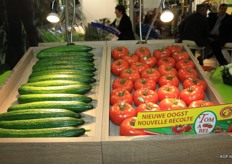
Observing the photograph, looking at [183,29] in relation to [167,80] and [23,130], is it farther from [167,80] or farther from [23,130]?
[23,130]

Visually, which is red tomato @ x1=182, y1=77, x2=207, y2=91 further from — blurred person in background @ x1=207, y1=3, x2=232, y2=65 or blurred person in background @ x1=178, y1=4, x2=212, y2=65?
blurred person in background @ x1=207, y1=3, x2=232, y2=65

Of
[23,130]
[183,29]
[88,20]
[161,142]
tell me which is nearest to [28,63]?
[23,130]

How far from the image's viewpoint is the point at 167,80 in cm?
230

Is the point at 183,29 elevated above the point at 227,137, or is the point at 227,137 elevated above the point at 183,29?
the point at 183,29

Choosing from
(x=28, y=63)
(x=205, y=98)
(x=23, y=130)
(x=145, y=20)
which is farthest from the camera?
(x=145, y=20)

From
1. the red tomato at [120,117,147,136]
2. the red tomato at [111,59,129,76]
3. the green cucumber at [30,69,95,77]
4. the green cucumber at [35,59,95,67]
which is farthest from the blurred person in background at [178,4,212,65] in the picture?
the red tomato at [120,117,147,136]

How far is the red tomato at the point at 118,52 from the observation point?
294 centimetres

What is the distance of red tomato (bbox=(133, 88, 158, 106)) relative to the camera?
201 centimetres

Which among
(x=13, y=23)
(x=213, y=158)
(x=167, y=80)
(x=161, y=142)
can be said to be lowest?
(x=213, y=158)

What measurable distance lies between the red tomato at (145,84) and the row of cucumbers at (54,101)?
0.38m

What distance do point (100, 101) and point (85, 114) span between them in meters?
0.14

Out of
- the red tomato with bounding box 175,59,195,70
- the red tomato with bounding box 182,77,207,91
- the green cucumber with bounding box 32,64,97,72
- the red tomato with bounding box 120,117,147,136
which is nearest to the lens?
the red tomato with bounding box 120,117,147,136

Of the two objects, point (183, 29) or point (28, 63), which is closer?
point (28, 63)

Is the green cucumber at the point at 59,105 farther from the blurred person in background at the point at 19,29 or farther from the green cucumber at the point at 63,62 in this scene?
the blurred person in background at the point at 19,29
